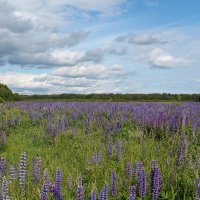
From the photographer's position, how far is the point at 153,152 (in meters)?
7.62

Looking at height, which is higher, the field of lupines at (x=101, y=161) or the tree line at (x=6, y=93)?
the tree line at (x=6, y=93)

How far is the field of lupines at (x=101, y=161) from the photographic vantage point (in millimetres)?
4480

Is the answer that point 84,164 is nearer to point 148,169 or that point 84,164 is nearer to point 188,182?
point 148,169

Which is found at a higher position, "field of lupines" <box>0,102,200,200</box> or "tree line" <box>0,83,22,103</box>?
"tree line" <box>0,83,22,103</box>

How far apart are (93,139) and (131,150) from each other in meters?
1.94

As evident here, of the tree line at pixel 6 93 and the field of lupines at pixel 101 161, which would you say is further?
the tree line at pixel 6 93

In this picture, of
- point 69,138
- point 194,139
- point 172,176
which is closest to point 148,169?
point 172,176

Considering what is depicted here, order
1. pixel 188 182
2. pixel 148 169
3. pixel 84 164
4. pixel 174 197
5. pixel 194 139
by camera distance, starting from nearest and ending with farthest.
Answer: pixel 174 197
pixel 188 182
pixel 148 169
pixel 84 164
pixel 194 139

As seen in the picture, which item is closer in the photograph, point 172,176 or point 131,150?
point 172,176

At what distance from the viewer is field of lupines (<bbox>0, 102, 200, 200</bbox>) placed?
4.48 meters

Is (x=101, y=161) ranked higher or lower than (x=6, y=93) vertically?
lower

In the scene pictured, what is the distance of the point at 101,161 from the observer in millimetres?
6672

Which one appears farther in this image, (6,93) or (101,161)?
(6,93)

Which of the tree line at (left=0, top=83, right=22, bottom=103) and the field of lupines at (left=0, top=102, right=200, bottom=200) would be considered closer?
the field of lupines at (left=0, top=102, right=200, bottom=200)
